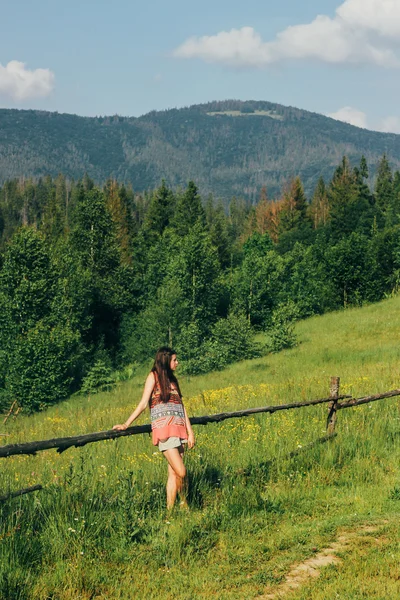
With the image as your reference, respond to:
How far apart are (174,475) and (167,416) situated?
2.32ft

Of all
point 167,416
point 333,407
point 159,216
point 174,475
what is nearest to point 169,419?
point 167,416

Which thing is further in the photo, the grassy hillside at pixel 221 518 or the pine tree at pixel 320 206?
the pine tree at pixel 320 206

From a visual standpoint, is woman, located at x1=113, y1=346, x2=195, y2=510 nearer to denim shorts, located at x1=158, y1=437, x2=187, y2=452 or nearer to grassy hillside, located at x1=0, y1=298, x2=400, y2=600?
denim shorts, located at x1=158, y1=437, x2=187, y2=452

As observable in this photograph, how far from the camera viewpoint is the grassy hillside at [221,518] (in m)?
5.75

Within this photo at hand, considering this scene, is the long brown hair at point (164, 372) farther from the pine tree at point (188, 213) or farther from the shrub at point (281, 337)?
the pine tree at point (188, 213)

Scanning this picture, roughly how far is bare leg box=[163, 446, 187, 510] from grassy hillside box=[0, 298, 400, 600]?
0.16 meters

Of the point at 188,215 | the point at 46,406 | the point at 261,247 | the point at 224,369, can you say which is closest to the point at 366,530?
the point at 224,369

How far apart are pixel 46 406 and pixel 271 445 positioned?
35584 mm

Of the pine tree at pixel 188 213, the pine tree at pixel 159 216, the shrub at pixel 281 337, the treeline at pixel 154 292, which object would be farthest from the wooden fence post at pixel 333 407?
the pine tree at pixel 159 216

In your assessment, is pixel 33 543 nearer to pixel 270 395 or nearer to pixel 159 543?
pixel 159 543

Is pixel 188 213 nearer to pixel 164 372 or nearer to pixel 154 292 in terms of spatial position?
pixel 154 292

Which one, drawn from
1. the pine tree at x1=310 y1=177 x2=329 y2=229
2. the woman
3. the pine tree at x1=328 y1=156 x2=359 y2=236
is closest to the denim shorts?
the woman

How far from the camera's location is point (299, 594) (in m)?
5.55

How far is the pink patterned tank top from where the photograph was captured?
746cm
